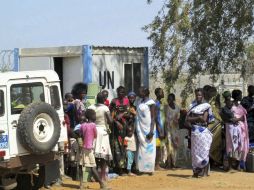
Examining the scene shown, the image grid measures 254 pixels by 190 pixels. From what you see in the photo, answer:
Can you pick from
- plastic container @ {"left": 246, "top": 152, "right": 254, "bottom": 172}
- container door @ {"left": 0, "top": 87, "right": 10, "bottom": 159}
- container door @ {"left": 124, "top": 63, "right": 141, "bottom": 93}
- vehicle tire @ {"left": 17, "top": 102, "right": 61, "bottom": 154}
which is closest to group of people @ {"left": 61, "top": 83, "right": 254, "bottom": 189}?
plastic container @ {"left": 246, "top": 152, "right": 254, "bottom": 172}

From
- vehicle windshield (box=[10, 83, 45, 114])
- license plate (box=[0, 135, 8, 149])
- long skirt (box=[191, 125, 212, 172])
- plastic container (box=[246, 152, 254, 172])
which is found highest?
vehicle windshield (box=[10, 83, 45, 114])

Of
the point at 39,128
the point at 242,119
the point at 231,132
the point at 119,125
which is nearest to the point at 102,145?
the point at 119,125

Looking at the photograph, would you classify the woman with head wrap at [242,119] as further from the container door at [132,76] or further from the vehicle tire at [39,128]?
the vehicle tire at [39,128]

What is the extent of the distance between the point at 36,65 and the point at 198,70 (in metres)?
3.80

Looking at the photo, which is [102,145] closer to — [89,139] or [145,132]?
[89,139]

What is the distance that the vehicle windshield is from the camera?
8555 mm

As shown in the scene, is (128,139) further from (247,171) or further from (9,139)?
(9,139)

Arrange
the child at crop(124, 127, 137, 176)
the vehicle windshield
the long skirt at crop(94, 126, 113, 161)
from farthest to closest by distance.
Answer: the child at crop(124, 127, 137, 176)
the long skirt at crop(94, 126, 113, 161)
the vehicle windshield

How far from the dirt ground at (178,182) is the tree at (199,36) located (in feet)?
9.97

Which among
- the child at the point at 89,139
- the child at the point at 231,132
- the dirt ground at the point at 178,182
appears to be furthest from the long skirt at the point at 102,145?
the child at the point at 231,132

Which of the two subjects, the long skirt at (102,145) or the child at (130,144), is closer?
the long skirt at (102,145)

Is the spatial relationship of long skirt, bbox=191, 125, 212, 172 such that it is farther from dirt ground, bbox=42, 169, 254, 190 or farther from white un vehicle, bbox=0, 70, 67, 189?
white un vehicle, bbox=0, 70, 67, 189

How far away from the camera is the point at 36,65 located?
45.2 feet

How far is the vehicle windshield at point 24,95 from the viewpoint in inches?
337
